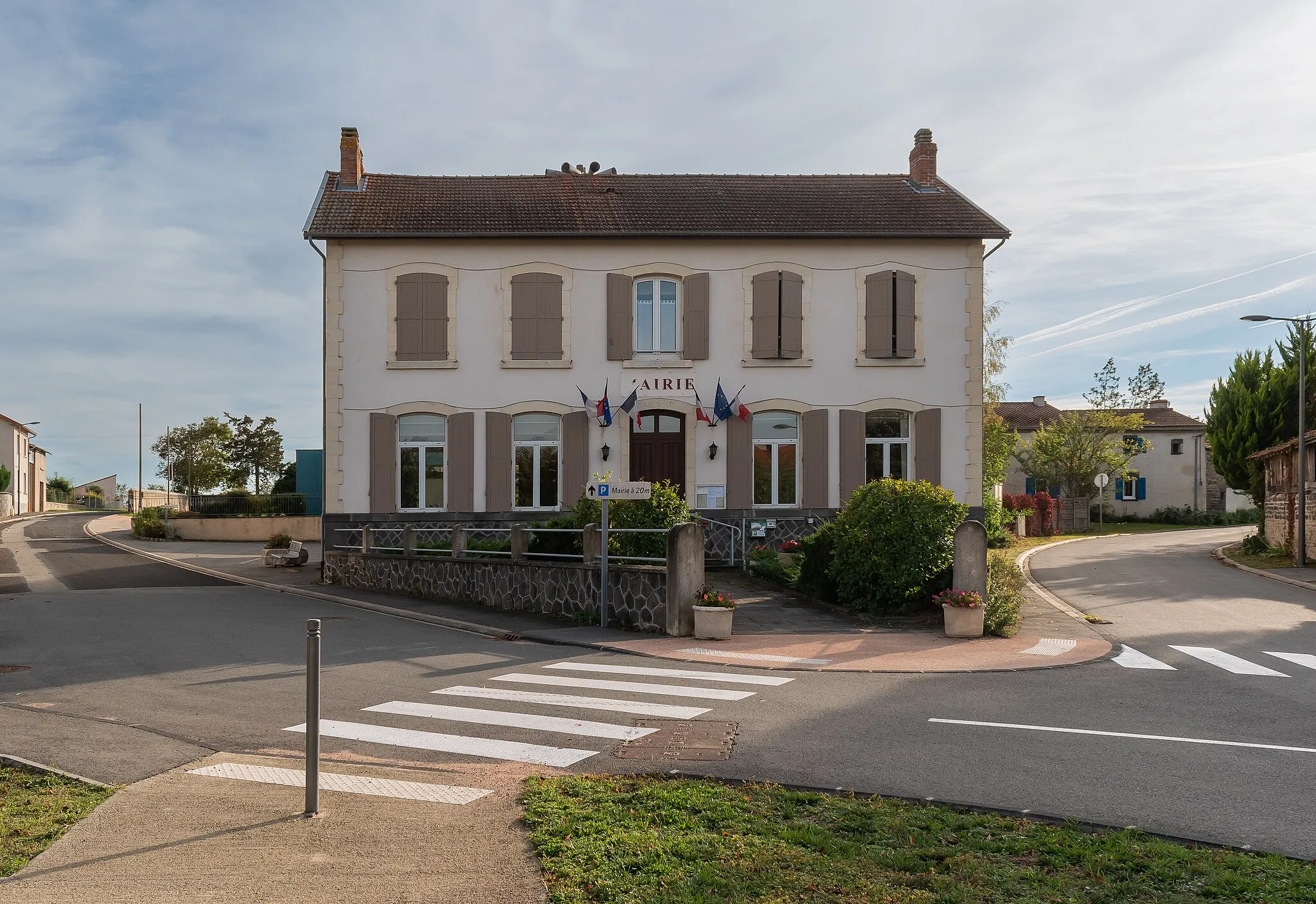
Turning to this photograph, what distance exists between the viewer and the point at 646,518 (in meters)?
15.0

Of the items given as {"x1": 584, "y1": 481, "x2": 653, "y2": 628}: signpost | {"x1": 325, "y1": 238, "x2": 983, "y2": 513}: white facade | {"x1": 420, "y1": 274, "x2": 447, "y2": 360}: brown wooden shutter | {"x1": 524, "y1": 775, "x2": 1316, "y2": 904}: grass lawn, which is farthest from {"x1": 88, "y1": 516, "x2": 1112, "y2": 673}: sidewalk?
{"x1": 524, "y1": 775, "x2": 1316, "y2": 904}: grass lawn

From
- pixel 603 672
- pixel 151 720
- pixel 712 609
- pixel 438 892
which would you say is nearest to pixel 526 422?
pixel 712 609

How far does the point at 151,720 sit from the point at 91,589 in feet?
50.6

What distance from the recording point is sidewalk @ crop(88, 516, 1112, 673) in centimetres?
1155

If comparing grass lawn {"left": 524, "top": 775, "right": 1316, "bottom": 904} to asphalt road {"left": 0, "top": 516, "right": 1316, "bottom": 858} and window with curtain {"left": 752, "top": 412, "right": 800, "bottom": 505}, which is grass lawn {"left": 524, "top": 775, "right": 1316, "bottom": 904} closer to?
asphalt road {"left": 0, "top": 516, "right": 1316, "bottom": 858}

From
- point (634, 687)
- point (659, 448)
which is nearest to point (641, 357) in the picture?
point (659, 448)

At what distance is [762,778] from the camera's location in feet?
20.5

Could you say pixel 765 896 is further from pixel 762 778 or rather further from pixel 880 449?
pixel 880 449

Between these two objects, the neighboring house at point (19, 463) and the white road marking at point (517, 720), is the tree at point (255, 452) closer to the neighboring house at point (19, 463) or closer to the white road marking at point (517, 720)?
the neighboring house at point (19, 463)

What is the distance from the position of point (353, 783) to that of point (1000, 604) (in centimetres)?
1051

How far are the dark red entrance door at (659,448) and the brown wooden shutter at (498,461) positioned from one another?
2.67 m

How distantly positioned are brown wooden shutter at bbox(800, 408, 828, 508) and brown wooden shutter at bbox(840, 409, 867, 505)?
1.33ft

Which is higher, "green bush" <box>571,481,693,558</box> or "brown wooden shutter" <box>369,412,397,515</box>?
"brown wooden shutter" <box>369,412,397,515</box>

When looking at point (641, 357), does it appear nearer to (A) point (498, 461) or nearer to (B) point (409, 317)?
(A) point (498, 461)
